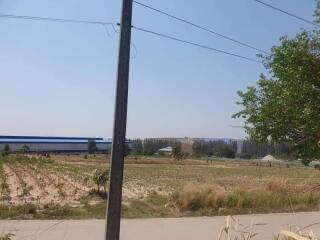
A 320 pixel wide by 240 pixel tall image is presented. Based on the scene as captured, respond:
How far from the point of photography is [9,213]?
13719 mm

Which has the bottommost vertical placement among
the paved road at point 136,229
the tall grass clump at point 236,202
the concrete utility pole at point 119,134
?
the paved road at point 136,229

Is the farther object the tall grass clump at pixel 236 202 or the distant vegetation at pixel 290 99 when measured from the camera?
the tall grass clump at pixel 236 202

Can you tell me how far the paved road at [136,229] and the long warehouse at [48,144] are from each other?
3992 inches

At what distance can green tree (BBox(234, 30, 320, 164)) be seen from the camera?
11141mm

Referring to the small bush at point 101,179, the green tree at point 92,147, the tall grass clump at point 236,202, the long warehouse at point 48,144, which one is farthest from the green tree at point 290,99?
the green tree at point 92,147

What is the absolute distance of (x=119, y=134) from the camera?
753cm

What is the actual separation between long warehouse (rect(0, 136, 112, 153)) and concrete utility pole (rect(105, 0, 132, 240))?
107 meters

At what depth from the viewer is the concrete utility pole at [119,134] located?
24.3 feet

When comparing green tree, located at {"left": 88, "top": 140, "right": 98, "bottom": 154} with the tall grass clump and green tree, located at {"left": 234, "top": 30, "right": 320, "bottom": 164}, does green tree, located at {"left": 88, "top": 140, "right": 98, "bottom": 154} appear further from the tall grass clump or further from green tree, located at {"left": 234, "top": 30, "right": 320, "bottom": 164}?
green tree, located at {"left": 234, "top": 30, "right": 320, "bottom": 164}

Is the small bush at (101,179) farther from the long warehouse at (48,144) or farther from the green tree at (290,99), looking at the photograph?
the long warehouse at (48,144)

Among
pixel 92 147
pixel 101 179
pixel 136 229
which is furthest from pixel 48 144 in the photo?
pixel 136 229

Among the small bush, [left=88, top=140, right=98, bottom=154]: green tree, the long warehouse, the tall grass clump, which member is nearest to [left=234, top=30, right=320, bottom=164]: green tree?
the tall grass clump

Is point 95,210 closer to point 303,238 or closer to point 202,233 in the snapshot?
point 202,233

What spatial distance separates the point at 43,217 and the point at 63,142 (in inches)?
4719
